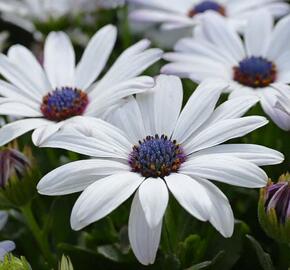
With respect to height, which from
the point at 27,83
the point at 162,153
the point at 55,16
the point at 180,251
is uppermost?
the point at 55,16

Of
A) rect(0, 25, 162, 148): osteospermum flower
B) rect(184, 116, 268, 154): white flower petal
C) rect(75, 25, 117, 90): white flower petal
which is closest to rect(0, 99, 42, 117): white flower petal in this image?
rect(0, 25, 162, 148): osteospermum flower

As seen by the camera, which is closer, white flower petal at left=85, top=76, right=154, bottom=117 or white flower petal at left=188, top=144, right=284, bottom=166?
white flower petal at left=188, top=144, right=284, bottom=166

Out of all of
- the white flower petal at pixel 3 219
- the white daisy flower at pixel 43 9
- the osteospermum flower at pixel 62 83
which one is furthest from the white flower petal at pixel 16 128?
the white daisy flower at pixel 43 9

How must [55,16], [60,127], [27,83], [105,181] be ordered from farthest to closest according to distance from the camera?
[55,16] → [27,83] → [60,127] → [105,181]

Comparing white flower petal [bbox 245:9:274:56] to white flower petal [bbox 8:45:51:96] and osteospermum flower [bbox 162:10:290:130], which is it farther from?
white flower petal [bbox 8:45:51:96]

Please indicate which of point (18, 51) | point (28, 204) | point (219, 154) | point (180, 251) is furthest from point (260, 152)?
point (18, 51)

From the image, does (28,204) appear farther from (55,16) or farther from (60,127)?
(55,16)

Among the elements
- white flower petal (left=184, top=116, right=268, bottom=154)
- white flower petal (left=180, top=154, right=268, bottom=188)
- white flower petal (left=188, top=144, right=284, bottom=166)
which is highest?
white flower petal (left=184, top=116, right=268, bottom=154)

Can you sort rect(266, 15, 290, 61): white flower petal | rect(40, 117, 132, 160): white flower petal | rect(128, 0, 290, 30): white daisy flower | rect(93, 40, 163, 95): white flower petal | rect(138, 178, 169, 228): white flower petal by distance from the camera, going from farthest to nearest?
rect(128, 0, 290, 30): white daisy flower, rect(266, 15, 290, 61): white flower petal, rect(93, 40, 163, 95): white flower petal, rect(40, 117, 132, 160): white flower petal, rect(138, 178, 169, 228): white flower petal
